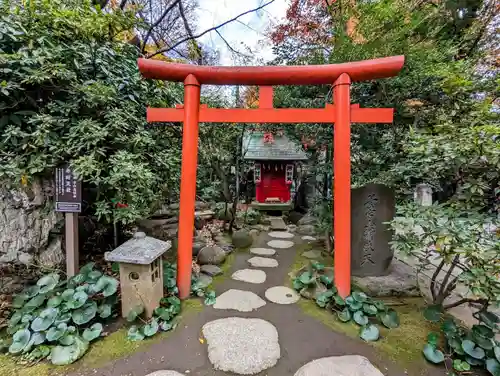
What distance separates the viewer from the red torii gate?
274 centimetres

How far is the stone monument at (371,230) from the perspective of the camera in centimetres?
316

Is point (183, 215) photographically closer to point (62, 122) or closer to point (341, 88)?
point (62, 122)

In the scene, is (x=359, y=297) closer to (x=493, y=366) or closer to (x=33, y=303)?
(x=493, y=366)

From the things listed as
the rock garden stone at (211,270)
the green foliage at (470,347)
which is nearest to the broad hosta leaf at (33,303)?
the rock garden stone at (211,270)

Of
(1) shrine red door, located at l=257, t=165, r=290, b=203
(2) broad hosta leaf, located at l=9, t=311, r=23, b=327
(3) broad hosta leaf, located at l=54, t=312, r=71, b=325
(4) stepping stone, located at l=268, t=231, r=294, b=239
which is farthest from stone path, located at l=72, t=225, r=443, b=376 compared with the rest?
(1) shrine red door, located at l=257, t=165, r=290, b=203

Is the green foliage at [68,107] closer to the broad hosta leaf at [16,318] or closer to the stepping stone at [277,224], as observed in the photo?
the broad hosta leaf at [16,318]

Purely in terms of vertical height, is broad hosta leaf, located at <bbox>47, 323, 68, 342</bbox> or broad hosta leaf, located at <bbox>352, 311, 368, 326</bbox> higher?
broad hosta leaf, located at <bbox>47, 323, 68, 342</bbox>

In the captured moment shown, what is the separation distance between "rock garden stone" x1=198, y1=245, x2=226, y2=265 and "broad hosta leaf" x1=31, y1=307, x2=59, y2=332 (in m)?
2.00

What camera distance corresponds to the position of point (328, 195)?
452cm

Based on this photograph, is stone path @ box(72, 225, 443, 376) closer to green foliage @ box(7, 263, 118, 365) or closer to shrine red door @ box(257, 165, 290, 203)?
green foliage @ box(7, 263, 118, 365)

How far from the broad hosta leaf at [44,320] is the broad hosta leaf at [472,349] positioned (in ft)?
12.0

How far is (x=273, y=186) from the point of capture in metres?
8.18

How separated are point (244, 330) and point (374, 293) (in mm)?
1747

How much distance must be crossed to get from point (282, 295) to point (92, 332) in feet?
6.86
